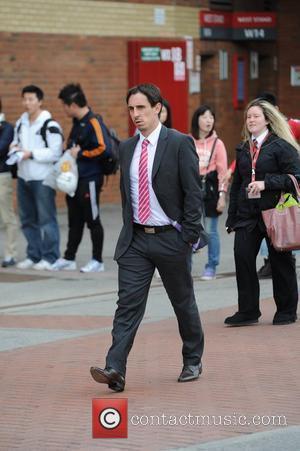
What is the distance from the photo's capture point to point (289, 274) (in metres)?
10.3

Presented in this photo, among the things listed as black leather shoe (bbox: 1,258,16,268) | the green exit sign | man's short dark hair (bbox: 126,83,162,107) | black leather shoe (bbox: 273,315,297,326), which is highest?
man's short dark hair (bbox: 126,83,162,107)

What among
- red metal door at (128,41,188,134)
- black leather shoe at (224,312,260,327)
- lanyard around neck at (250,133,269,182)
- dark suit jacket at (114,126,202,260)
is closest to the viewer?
dark suit jacket at (114,126,202,260)

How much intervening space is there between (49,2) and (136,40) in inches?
84.1

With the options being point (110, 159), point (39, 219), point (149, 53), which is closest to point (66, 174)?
point (110, 159)

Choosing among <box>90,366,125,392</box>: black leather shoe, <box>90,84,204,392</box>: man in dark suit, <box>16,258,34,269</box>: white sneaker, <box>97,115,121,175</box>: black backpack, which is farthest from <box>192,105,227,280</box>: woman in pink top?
<box>90,366,125,392</box>: black leather shoe

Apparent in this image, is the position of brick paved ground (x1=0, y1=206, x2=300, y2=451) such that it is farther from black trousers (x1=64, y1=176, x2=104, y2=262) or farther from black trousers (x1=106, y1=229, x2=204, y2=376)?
black trousers (x1=64, y1=176, x2=104, y2=262)

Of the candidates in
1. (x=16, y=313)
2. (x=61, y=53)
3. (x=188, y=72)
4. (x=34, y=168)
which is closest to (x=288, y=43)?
(x=188, y=72)

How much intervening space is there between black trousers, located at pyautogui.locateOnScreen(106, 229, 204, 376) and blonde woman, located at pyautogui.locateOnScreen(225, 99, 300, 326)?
207cm

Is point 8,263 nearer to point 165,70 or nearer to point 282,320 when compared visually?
point 282,320

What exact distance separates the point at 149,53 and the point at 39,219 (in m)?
8.03

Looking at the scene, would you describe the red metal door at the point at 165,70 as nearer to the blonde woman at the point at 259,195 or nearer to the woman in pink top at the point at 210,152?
the woman in pink top at the point at 210,152

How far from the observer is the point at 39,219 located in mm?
13859

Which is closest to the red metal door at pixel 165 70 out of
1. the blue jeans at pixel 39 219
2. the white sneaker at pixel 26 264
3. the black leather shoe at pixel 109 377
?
the blue jeans at pixel 39 219

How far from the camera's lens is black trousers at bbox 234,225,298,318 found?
400 inches
